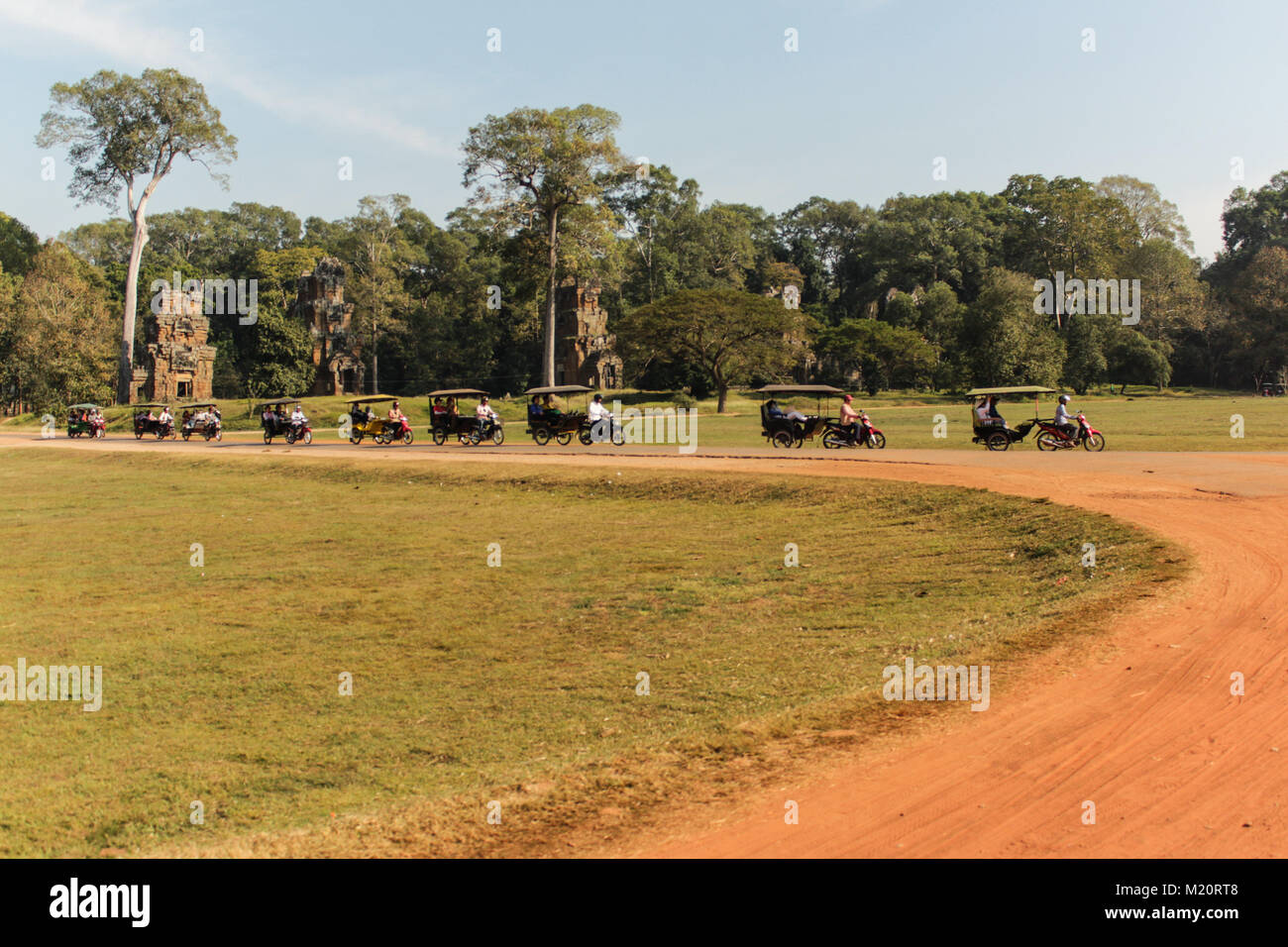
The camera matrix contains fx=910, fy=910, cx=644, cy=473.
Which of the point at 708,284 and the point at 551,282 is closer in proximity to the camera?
the point at 551,282

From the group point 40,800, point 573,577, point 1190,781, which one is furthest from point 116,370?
point 1190,781

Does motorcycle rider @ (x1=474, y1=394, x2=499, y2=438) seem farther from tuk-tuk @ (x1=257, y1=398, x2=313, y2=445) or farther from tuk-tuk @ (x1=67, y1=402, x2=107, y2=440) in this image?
tuk-tuk @ (x1=67, y1=402, x2=107, y2=440)

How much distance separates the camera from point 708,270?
87.9 m

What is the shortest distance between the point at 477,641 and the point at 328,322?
214 feet

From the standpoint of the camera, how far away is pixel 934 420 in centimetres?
4450

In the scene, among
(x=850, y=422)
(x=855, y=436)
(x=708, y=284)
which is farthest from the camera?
(x=708, y=284)

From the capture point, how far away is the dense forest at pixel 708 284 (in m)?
62.0

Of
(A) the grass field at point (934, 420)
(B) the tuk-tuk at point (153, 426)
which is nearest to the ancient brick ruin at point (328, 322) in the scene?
(A) the grass field at point (934, 420)

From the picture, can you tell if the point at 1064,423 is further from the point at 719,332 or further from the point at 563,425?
the point at 719,332

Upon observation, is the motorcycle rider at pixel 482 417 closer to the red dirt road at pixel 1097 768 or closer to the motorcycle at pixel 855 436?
the motorcycle at pixel 855 436

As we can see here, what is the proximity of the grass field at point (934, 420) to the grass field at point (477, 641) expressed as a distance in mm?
13687

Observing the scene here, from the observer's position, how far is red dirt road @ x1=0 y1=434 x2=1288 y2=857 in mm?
4953

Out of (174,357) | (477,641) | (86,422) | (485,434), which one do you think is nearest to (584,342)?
(174,357)

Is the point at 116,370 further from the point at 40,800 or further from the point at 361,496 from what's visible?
the point at 40,800
